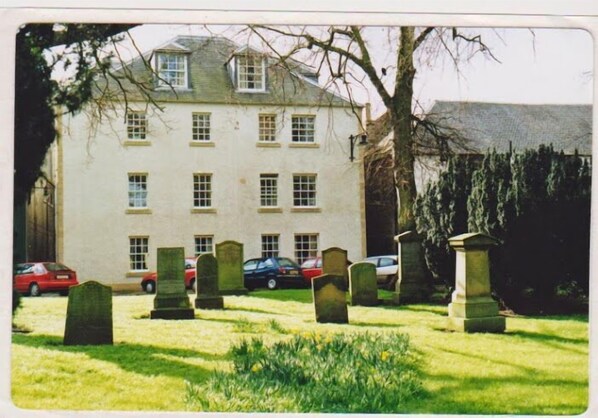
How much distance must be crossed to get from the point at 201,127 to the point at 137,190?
0.40 metres

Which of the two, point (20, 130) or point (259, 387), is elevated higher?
point (20, 130)

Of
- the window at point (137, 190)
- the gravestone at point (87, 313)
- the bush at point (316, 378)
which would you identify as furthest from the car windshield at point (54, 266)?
the bush at point (316, 378)

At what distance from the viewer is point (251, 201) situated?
3.23m

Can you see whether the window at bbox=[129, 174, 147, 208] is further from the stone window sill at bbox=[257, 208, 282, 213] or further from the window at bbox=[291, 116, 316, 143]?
the window at bbox=[291, 116, 316, 143]

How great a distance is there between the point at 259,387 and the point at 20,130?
1488 millimetres

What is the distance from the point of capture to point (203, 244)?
3197 millimetres

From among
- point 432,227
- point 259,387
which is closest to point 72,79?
point 259,387

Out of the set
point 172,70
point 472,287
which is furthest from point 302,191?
point 472,287

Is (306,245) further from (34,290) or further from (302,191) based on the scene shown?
(34,290)

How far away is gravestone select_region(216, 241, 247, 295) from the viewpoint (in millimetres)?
3113

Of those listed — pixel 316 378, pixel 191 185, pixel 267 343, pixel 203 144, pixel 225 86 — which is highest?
pixel 225 86

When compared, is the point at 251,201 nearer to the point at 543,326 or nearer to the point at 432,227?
the point at 432,227

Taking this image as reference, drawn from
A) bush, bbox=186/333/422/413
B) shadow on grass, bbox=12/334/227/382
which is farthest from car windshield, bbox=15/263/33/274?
bush, bbox=186/333/422/413

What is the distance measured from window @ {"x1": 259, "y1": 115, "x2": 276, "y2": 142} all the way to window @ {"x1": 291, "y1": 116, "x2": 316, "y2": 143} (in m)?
0.09
